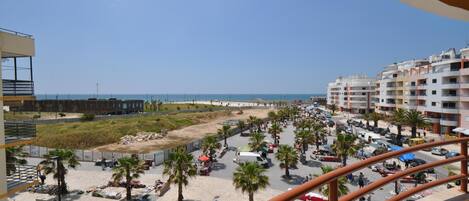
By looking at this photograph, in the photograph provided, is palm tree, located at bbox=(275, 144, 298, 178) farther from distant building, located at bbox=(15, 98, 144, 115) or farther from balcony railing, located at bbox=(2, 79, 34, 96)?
distant building, located at bbox=(15, 98, 144, 115)

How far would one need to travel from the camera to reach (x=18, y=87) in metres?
13.7

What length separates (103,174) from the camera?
1367 inches

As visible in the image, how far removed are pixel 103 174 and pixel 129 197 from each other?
9547mm

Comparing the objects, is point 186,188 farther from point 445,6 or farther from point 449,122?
point 449,122

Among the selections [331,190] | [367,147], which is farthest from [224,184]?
[331,190]

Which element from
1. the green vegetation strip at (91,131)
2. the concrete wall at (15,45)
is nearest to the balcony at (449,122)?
the green vegetation strip at (91,131)

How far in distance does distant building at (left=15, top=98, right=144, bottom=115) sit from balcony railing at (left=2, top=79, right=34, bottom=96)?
84874mm

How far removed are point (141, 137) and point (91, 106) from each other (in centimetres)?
4711

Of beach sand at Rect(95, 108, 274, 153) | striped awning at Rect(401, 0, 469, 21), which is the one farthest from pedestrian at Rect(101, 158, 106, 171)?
striped awning at Rect(401, 0, 469, 21)

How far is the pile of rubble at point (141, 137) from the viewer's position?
5825 centimetres

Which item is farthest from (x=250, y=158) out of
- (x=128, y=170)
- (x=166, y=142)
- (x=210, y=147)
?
(x=166, y=142)

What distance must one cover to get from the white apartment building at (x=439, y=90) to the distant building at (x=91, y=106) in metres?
70.7

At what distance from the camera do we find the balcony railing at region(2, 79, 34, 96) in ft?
42.5

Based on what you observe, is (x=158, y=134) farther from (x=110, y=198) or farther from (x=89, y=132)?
(x=110, y=198)
